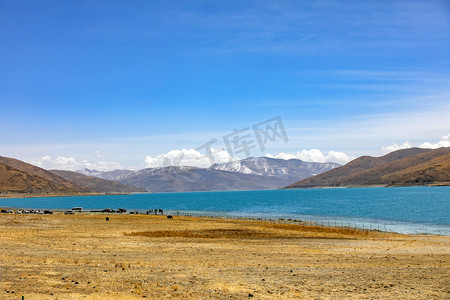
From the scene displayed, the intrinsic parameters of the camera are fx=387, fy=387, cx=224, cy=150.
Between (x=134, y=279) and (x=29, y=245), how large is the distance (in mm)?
16611

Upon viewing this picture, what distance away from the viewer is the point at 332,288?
17.7m

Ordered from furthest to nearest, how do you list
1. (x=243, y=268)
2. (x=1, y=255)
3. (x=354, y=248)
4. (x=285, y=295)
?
(x=354, y=248) → (x=1, y=255) → (x=243, y=268) → (x=285, y=295)

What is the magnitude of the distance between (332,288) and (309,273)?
156 inches

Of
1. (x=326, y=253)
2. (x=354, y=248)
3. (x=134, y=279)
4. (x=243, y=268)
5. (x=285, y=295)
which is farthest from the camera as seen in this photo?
(x=354, y=248)

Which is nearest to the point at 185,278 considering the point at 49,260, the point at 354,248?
the point at 49,260

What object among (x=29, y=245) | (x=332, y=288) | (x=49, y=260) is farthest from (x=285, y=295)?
(x=29, y=245)

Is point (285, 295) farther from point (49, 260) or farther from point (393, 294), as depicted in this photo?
point (49, 260)

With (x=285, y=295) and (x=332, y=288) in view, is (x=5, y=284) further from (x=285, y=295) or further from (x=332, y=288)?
(x=332, y=288)

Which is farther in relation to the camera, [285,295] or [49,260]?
[49,260]

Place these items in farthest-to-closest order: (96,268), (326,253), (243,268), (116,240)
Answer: (116,240) → (326,253) → (243,268) → (96,268)

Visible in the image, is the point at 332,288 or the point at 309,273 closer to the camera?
the point at 332,288

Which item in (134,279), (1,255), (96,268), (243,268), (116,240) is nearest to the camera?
(134,279)

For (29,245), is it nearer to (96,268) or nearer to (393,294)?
(96,268)

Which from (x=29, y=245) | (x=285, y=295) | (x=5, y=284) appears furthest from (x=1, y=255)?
(x=285, y=295)
